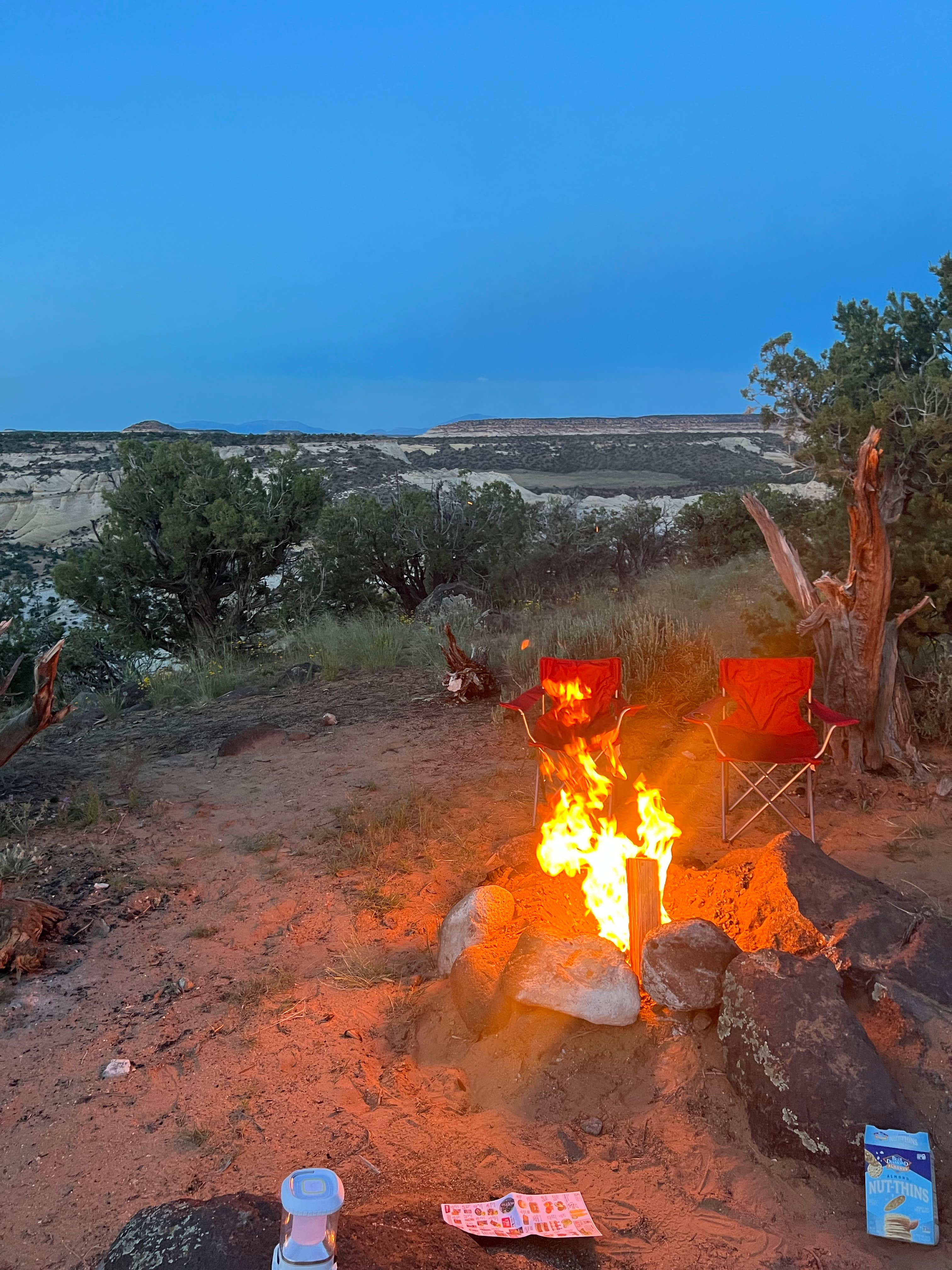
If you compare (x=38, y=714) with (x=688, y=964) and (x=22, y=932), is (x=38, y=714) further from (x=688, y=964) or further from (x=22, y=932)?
(x=688, y=964)

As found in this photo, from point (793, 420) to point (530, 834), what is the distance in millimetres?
6563

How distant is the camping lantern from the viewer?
1521 millimetres

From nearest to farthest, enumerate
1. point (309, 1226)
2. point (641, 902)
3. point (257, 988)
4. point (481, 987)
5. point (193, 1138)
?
point (309, 1226), point (193, 1138), point (481, 987), point (641, 902), point (257, 988)

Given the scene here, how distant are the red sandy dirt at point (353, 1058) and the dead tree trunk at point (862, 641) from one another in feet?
0.94

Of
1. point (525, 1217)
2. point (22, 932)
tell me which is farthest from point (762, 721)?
point (22, 932)

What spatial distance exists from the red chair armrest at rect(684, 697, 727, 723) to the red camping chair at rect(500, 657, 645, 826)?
0.35 meters

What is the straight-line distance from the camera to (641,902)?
10.3ft

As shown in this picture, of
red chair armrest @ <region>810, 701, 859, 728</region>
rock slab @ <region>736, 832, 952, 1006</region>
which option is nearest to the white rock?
rock slab @ <region>736, 832, 952, 1006</region>

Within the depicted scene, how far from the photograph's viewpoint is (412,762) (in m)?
5.84

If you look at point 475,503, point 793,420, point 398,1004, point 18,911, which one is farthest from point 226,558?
point 398,1004

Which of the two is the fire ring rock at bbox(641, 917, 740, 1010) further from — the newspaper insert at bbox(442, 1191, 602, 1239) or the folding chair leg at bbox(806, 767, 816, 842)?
the folding chair leg at bbox(806, 767, 816, 842)

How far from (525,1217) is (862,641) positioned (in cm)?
392

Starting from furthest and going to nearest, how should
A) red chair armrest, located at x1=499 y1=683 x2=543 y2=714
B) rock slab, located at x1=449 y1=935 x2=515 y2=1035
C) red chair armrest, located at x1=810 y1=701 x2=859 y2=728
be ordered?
red chair armrest, located at x1=499 y1=683 x2=543 y2=714, red chair armrest, located at x1=810 y1=701 x2=859 y2=728, rock slab, located at x1=449 y1=935 x2=515 y2=1035

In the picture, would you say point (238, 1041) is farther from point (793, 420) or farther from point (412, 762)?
point (793, 420)
